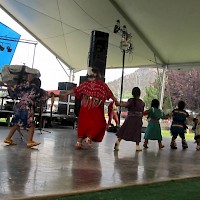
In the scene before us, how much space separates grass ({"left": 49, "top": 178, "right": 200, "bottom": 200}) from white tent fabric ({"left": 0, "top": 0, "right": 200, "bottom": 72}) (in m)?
7.10

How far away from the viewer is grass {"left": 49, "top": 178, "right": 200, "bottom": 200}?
2928mm

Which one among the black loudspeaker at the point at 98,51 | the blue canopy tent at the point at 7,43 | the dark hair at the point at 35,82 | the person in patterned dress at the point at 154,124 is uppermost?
the blue canopy tent at the point at 7,43

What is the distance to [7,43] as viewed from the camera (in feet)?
48.3

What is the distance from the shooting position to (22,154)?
4.73 m

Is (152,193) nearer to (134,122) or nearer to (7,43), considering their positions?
(134,122)

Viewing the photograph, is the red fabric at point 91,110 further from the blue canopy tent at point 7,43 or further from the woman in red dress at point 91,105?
the blue canopy tent at point 7,43

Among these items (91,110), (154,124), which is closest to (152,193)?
(91,110)

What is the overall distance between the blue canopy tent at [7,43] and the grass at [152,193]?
11755 millimetres

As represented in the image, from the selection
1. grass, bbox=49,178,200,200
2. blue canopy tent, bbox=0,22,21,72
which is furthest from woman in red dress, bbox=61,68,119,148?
blue canopy tent, bbox=0,22,21,72

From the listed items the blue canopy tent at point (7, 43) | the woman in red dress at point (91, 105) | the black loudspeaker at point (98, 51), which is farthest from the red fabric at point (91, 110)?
the blue canopy tent at point (7, 43)

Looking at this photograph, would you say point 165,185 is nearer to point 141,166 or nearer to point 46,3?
point 141,166

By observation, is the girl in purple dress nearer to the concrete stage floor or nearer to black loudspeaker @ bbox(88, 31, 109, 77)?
the concrete stage floor

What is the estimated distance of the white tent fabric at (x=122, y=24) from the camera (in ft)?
35.4

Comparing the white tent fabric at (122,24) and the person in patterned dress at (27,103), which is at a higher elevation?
the white tent fabric at (122,24)
